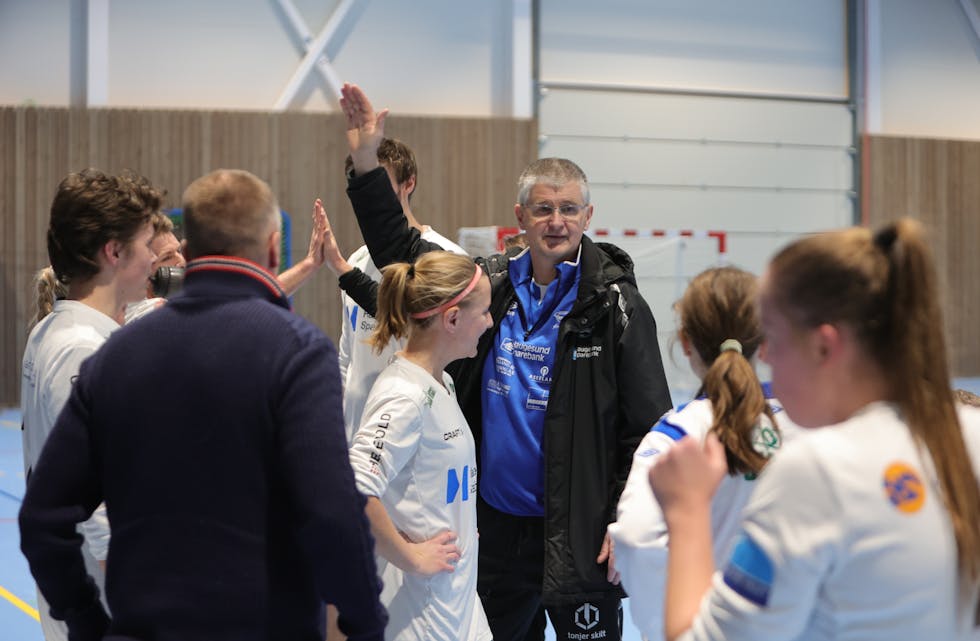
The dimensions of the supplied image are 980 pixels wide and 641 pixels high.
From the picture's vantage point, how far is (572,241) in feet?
11.4

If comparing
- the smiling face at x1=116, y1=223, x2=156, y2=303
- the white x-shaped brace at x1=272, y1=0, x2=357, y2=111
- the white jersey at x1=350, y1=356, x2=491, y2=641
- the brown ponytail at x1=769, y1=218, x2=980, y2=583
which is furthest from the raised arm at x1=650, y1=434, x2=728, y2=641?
the white x-shaped brace at x1=272, y1=0, x2=357, y2=111

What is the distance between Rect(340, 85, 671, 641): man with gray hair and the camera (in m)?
3.21

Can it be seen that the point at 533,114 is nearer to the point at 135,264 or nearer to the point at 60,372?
the point at 135,264

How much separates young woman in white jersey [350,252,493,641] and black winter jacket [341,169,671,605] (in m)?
0.29

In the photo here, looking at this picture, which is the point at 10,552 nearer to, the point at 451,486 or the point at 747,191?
the point at 451,486

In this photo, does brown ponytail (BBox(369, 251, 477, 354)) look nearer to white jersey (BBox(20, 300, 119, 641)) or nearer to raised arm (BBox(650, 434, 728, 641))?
white jersey (BBox(20, 300, 119, 641))

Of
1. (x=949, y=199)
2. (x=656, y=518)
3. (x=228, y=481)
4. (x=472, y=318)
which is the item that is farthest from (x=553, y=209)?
(x=949, y=199)

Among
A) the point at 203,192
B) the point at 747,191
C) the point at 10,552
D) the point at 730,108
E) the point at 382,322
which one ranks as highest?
the point at 730,108

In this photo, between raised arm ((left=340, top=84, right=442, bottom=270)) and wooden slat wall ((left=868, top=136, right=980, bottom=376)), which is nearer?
raised arm ((left=340, top=84, right=442, bottom=270))

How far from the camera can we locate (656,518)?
7.25 ft

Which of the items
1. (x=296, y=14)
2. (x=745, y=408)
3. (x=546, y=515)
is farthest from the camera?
(x=296, y=14)

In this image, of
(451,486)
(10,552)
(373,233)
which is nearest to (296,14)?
(10,552)

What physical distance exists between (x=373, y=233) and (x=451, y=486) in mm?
1042

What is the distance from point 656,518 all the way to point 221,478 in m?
0.96
